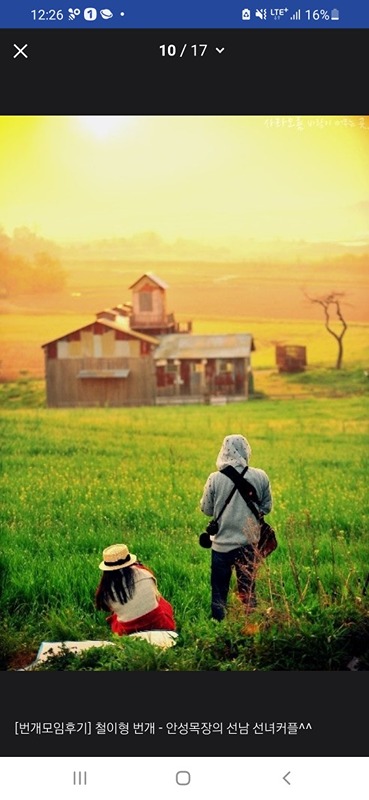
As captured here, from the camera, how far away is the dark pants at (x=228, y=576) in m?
6.91

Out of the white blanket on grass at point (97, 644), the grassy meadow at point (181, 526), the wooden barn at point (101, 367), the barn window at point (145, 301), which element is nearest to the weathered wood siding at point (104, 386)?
the wooden barn at point (101, 367)

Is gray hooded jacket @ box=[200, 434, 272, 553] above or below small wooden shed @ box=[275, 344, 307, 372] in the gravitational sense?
below

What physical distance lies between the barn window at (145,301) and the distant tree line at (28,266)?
632mm

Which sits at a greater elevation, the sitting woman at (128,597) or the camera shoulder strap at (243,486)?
the camera shoulder strap at (243,486)

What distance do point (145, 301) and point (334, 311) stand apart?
1502 mm

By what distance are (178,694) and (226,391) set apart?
2.66 meters

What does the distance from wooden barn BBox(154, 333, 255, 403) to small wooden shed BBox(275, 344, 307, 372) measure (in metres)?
0.23

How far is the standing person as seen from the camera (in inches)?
268

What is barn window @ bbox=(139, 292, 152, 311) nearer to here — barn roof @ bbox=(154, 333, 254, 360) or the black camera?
barn roof @ bbox=(154, 333, 254, 360)

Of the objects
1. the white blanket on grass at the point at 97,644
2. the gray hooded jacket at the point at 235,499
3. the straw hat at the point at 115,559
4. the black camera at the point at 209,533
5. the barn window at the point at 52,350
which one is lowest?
the white blanket on grass at the point at 97,644

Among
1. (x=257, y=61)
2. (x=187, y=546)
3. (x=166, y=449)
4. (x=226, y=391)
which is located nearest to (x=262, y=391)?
(x=226, y=391)

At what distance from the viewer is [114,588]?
684 centimetres

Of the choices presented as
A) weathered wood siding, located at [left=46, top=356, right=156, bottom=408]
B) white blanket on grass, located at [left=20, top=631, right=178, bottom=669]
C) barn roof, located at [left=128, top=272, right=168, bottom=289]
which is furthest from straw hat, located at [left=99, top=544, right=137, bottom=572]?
barn roof, located at [left=128, top=272, right=168, bottom=289]

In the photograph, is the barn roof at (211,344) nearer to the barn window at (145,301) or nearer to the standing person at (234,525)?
the barn window at (145,301)
